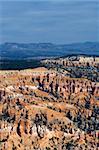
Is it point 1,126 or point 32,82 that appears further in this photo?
point 32,82

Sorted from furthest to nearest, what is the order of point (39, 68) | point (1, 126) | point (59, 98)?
point (39, 68)
point (59, 98)
point (1, 126)

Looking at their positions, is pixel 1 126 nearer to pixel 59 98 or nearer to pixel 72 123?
pixel 72 123

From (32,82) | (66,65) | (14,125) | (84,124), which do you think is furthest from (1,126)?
(66,65)

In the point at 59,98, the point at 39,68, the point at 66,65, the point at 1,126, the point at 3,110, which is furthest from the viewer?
the point at 66,65

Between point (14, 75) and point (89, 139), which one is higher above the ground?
point (14, 75)

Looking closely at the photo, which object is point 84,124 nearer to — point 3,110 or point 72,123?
point 72,123

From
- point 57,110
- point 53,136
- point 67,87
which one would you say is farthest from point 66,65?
point 53,136
